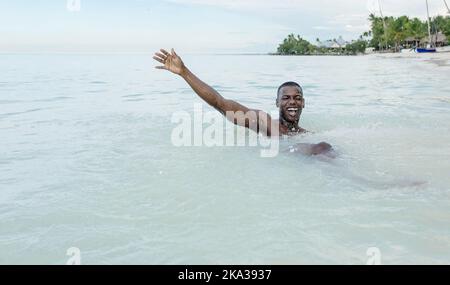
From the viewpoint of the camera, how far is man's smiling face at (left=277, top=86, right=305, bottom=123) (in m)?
4.46

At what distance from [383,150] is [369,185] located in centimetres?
140

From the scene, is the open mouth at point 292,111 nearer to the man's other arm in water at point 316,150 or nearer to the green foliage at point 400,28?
the man's other arm in water at point 316,150

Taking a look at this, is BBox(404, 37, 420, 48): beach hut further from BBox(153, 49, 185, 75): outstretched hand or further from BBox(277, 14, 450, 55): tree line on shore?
BBox(153, 49, 185, 75): outstretched hand

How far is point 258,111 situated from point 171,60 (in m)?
1.11

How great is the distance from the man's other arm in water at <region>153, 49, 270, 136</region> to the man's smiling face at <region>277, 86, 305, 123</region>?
0.69 ft

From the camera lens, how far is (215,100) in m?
4.11

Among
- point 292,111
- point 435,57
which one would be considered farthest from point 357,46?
point 292,111

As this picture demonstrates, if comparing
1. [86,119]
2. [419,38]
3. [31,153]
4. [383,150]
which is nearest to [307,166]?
[383,150]

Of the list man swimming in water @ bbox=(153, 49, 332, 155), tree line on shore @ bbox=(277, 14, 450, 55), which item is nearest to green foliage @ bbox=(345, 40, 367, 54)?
tree line on shore @ bbox=(277, 14, 450, 55)

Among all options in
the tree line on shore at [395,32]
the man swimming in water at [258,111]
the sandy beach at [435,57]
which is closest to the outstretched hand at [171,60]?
the man swimming in water at [258,111]

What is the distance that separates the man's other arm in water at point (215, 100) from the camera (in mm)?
3945

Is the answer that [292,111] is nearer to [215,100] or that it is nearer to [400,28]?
[215,100]
